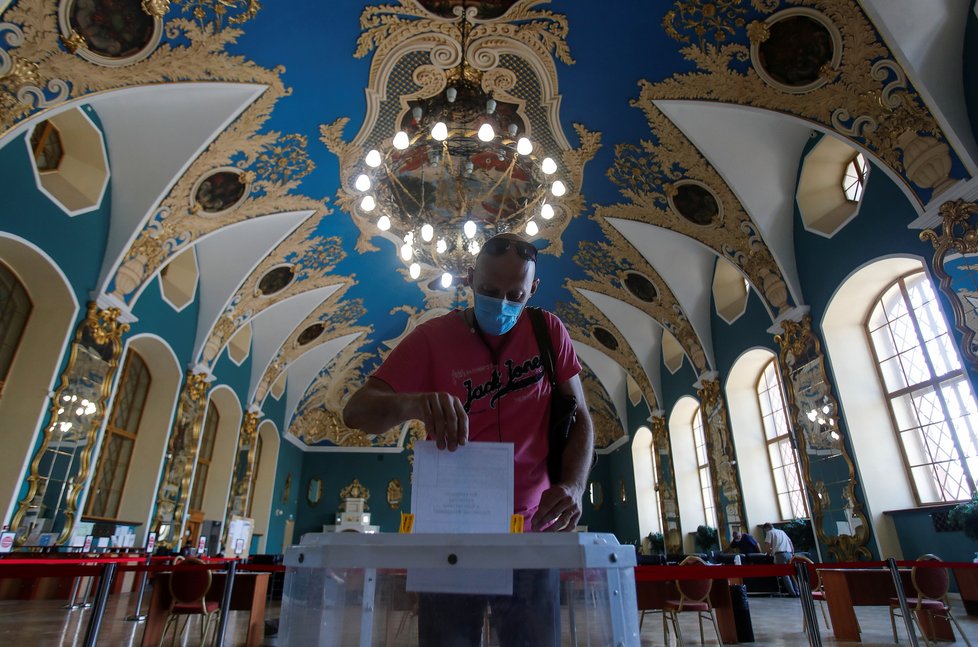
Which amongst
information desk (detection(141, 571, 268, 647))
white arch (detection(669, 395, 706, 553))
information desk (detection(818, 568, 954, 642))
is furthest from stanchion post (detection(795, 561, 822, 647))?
white arch (detection(669, 395, 706, 553))

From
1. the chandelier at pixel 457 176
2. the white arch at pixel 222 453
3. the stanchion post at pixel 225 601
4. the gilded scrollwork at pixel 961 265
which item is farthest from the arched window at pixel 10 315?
the gilded scrollwork at pixel 961 265

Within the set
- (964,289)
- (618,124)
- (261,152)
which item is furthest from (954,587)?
(261,152)

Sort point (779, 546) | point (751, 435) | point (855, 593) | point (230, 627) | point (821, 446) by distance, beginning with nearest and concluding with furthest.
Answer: point (855, 593) < point (230, 627) < point (779, 546) < point (821, 446) < point (751, 435)

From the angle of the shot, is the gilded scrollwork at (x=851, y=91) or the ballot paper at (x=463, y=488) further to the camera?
the gilded scrollwork at (x=851, y=91)

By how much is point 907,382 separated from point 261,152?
1086 centimetres

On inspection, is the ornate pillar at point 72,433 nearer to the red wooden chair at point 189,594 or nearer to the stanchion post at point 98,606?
the red wooden chair at point 189,594

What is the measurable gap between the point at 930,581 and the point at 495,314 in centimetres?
542

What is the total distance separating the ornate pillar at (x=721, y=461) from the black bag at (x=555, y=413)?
11.7 metres

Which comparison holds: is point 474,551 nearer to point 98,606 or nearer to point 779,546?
point 98,606

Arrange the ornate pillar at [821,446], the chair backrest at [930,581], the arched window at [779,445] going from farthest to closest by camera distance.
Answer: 1. the arched window at [779,445]
2. the ornate pillar at [821,446]
3. the chair backrest at [930,581]

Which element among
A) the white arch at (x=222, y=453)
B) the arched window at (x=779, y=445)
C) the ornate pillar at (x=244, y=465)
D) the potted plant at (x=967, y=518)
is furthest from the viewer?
the ornate pillar at (x=244, y=465)

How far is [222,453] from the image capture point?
569 inches

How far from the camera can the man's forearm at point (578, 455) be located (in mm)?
1320

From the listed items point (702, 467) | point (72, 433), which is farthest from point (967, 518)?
point (72, 433)
